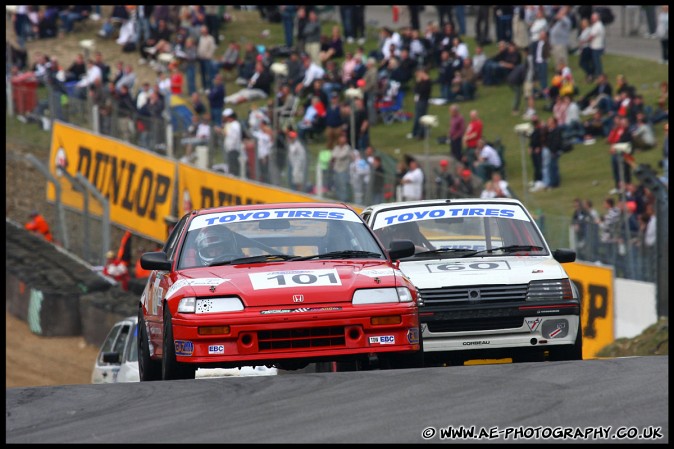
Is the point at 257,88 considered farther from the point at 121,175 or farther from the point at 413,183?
the point at 413,183

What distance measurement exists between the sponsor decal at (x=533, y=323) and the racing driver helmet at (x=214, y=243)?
7.67 ft

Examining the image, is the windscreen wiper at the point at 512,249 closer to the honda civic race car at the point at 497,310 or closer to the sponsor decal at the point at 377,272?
the honda civic race car at the point at 497,310

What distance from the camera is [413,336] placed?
9664 millimetres

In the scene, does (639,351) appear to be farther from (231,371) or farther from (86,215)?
(86,215)

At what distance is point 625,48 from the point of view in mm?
32531

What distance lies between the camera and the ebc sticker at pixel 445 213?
1219 centimetres

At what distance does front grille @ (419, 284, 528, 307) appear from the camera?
1088 centimetres

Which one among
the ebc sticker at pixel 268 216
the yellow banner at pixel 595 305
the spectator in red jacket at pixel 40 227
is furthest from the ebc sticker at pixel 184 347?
the spectator in red jacket at pixel 40 227

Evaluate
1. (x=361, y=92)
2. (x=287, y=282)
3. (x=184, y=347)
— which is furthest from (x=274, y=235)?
(x=361, y=92)

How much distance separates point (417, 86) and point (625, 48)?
6.46 meters

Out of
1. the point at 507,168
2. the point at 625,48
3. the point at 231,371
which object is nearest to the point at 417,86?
the point at 507,168

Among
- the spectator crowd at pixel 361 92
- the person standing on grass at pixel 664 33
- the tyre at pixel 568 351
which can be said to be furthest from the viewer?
the person standing on grass at pixel 664 33

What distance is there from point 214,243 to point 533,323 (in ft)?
8.37

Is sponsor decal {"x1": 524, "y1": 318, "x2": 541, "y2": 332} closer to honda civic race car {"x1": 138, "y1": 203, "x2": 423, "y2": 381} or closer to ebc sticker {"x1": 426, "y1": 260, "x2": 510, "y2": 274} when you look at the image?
ebc sticker {"x1": 426, "y1": 260, "x2": 510, "y2": 274}
